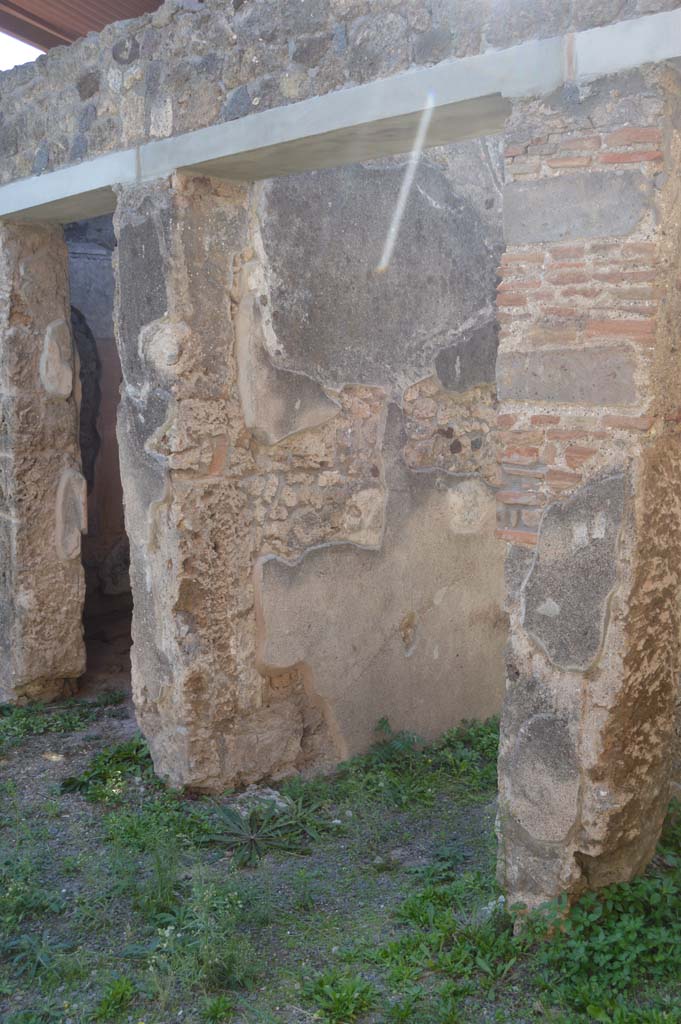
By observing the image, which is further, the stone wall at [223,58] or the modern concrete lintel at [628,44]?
the stone wall at [223,58]

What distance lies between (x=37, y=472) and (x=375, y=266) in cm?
203

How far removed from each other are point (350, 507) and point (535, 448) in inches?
63.9

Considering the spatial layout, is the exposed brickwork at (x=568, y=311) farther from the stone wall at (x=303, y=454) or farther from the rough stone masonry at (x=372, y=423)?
the stone wall at (x=303, y=454)

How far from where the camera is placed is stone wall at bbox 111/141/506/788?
386cm

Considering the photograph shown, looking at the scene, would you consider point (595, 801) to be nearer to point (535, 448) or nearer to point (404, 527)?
point (535, 448)

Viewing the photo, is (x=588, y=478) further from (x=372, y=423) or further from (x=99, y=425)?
(x=99, y=425)

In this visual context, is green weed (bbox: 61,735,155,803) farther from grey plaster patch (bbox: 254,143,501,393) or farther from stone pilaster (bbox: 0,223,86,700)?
grey plaster patch (bbox: 254,143,501,393)

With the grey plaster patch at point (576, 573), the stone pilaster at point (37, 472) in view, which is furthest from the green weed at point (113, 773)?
the grey plaster patch at point (576, 573)

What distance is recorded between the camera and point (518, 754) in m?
2.90

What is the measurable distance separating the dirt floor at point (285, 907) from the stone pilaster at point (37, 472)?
74cm

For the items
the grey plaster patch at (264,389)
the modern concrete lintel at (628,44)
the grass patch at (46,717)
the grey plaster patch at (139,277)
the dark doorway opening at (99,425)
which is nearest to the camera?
the modern concrete lintel at (628,44)

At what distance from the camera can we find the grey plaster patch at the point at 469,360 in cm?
455

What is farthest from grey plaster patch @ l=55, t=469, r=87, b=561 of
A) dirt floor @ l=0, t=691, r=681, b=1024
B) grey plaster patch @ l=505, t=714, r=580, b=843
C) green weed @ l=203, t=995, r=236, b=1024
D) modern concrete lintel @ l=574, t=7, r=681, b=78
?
modern concrete lintel @ l=574, t=7, r=681, b=78

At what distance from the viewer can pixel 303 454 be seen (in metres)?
4.15
